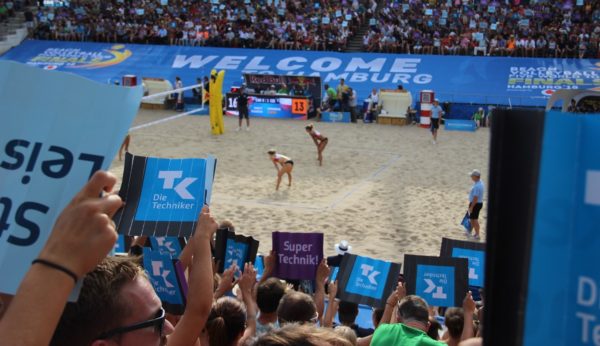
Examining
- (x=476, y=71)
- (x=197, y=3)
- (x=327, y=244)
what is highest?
(x=197, y=3)

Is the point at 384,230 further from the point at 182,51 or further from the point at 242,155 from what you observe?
A: the point at 182,51

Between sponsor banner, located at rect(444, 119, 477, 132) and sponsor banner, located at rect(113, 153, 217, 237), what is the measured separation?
18.6m

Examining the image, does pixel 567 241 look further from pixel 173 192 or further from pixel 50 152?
pixel 173 192

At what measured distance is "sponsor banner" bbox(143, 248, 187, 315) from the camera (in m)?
4.41

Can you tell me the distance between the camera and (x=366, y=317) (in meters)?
6.79

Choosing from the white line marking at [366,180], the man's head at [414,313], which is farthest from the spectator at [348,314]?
the white line marking at [366,180]

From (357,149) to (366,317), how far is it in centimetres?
1273

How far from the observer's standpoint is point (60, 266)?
5.13ft

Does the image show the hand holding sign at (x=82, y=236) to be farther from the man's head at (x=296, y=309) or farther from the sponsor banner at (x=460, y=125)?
the sponsor banner at (x=460, y=125)

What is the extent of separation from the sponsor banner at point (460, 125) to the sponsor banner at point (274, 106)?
16.6 ft

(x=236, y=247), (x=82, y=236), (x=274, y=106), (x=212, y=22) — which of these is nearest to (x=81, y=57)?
(x=212, y=22)

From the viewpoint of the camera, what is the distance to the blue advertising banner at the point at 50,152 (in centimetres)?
192

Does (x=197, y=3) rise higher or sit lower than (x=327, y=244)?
higher

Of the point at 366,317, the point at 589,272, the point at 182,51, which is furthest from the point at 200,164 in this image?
the point at 182,51
